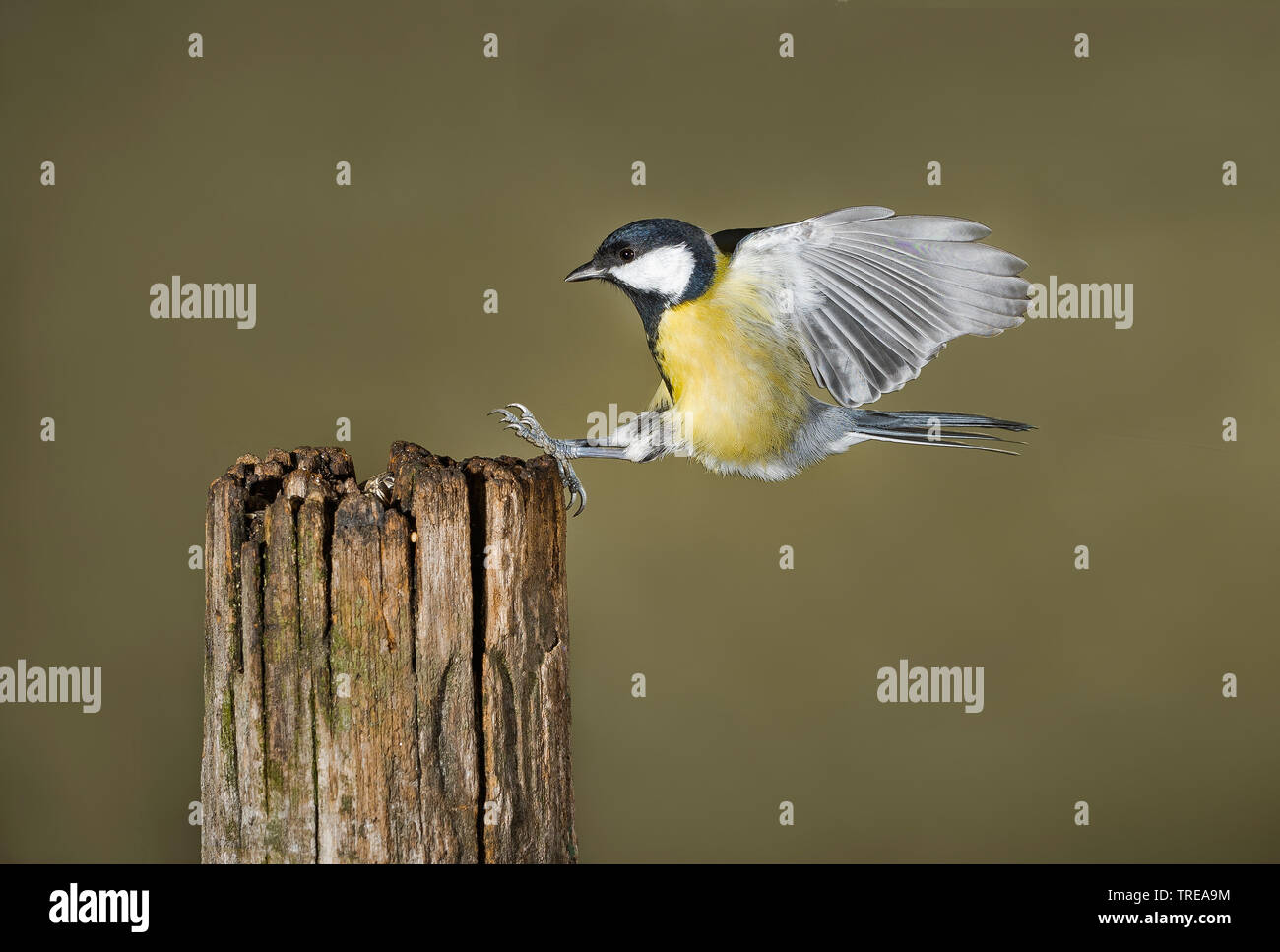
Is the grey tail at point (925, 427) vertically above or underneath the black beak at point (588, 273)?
underneath

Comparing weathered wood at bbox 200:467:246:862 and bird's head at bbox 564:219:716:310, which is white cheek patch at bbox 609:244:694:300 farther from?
weathered wood at bbox 200:467:246:862

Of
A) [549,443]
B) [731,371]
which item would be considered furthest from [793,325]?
[549,443]

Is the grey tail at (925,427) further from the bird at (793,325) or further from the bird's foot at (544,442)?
the bird's foot at (544,442)

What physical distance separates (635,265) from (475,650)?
2.43 ft

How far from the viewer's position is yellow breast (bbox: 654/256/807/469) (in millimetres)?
1984

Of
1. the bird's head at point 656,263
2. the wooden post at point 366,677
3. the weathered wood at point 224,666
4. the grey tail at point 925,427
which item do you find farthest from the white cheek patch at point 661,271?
the weathered wood at point 224,666

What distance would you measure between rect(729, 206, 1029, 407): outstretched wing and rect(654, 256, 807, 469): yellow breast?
0.14ft

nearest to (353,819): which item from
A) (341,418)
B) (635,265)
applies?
(635,265)

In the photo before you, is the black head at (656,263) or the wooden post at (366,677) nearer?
the wooden post at (366,677)

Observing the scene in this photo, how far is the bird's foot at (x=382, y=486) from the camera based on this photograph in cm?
152

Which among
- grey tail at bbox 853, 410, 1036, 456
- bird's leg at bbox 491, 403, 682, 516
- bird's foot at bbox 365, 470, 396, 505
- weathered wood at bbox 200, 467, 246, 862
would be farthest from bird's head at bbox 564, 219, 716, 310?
weathered wood at bbox 200, 467, 246, 862

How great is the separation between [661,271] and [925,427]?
539mm

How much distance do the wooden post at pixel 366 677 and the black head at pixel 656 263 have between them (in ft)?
1.76
